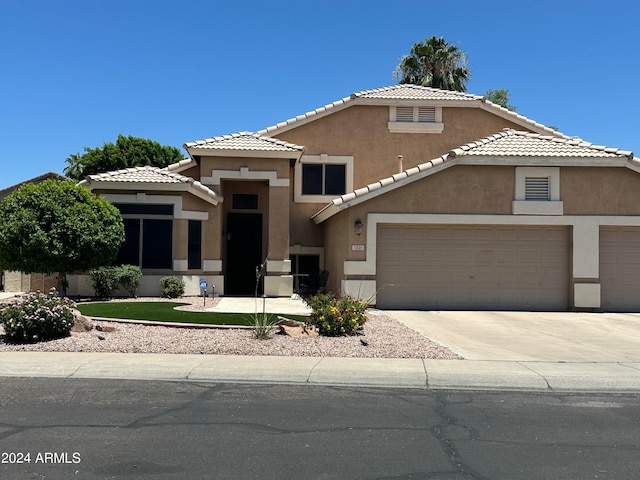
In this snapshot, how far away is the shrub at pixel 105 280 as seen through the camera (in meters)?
19.2

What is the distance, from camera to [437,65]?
34.9 m

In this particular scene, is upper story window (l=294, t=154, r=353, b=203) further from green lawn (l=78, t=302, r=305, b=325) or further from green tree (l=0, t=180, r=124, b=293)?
green lawn (l=78, t=302, r=305, b=325)

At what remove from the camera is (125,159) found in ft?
134

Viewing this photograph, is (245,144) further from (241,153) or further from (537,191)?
(537,191)

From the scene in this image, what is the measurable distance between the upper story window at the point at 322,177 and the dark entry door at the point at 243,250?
2013 millimetres

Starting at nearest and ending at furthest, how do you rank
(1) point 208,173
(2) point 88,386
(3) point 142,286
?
(2) point 88,386, (3) point 142,286, (1) point 208,173

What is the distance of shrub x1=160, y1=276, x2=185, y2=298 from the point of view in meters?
19.4

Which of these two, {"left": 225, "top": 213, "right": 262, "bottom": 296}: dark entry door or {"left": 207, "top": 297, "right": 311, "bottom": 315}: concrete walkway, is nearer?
{"left": 207, "top": 297, "right": 311, "bottom": 315}: concrete walkway

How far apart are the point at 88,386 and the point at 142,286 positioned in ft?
38.1

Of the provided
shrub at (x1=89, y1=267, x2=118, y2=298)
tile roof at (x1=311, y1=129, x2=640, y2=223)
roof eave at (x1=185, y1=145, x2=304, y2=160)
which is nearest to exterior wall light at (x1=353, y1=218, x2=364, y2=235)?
tile roof at (x1=311, y1=129, x2=640, y2=223)

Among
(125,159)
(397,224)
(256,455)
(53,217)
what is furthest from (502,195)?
(125,159)

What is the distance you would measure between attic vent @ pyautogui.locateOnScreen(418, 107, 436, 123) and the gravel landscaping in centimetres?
1309

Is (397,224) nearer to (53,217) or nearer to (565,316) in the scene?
(565,316)

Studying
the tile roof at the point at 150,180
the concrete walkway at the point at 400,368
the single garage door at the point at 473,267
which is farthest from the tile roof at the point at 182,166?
the concrete walkway at the point at 400,368
